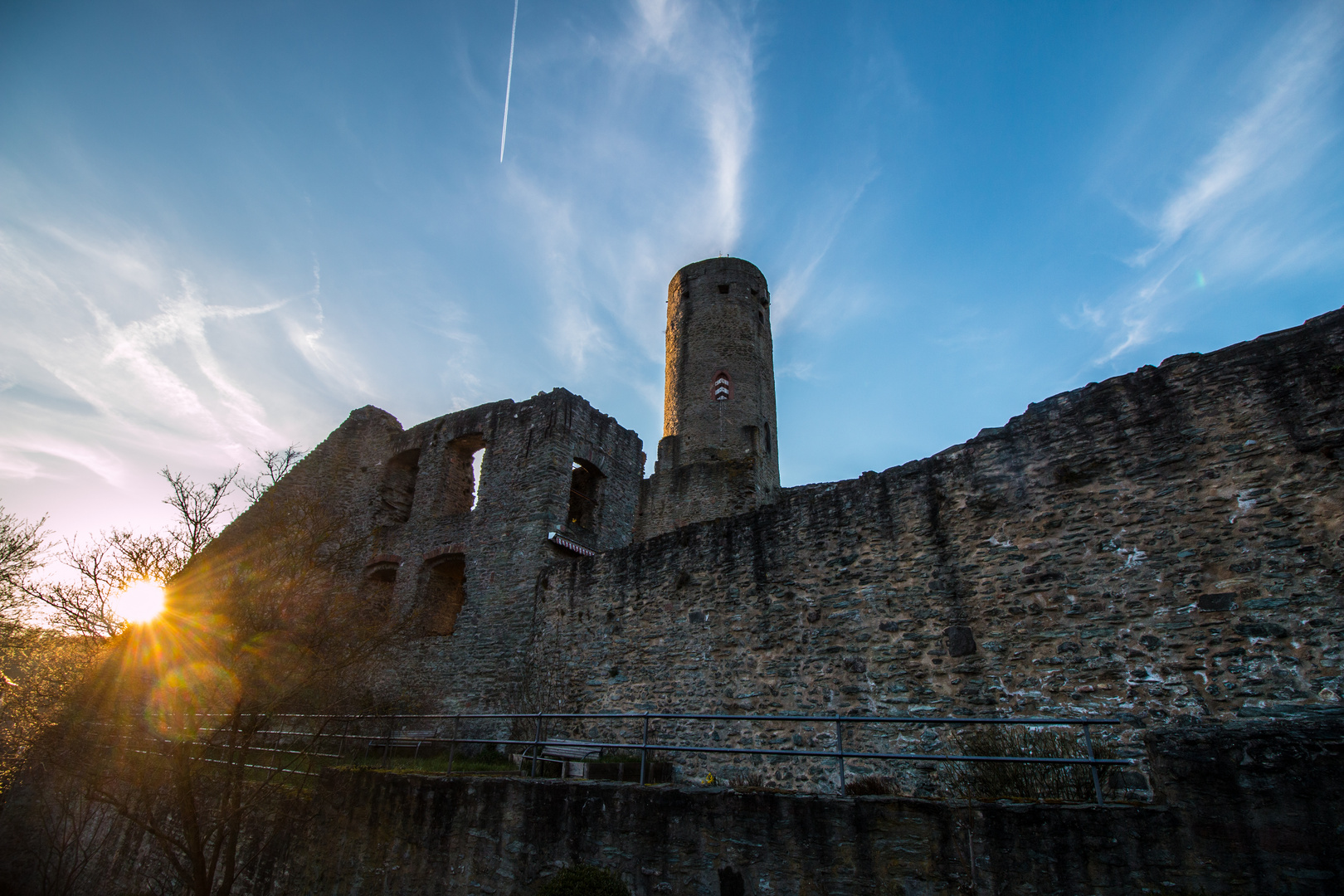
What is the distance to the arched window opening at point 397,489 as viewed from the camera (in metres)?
18.2

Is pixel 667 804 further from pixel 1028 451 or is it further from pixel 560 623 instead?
pixel 560 623

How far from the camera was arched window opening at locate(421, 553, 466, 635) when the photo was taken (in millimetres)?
15094

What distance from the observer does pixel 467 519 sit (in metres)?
15.0

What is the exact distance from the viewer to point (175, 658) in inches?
404

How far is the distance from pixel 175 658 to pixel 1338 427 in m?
14.6

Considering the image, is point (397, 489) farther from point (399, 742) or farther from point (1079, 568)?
point (1079, 568)

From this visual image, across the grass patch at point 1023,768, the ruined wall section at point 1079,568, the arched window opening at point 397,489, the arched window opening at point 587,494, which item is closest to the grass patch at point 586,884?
the grass patch at point 1023,768

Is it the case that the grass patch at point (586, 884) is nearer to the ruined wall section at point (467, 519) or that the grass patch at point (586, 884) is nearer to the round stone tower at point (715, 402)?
the ruined wall section at point (467, 519)

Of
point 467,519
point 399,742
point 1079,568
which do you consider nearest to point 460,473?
point 467,519

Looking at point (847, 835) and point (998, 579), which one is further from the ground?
point (998, 579)

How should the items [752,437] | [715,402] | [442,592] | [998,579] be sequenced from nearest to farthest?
[998,579], [442,592], [752,437], [715,402]

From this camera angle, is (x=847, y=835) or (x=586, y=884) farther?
(x=586, y=884)

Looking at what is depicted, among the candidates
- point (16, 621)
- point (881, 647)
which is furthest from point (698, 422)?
point (16, 621)

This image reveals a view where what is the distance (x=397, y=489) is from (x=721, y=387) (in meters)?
10.6
